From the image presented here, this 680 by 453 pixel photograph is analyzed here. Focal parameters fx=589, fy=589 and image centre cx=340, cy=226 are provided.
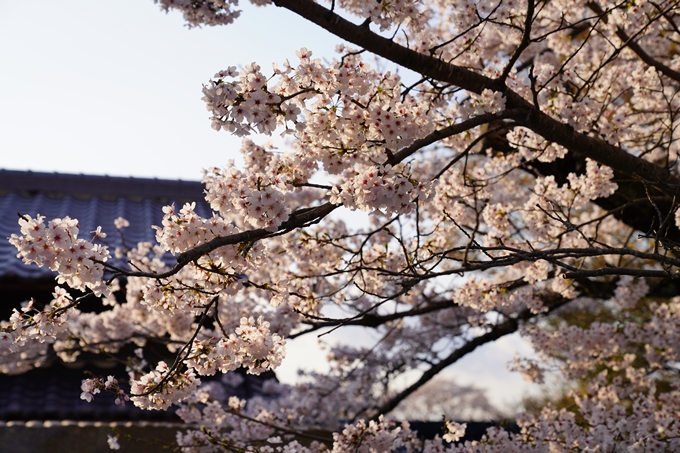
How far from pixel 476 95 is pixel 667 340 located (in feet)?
13.1

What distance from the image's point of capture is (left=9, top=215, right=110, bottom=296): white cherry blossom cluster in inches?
107

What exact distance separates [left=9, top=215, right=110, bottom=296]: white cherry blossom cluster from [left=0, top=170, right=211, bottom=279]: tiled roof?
4.70 meters

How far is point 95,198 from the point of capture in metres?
8.89

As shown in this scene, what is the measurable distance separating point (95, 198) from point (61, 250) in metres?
6.59

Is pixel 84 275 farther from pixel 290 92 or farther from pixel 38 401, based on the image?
pixel 38 401

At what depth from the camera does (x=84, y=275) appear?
112 inches

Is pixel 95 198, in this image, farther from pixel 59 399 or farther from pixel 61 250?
pixel 61 250

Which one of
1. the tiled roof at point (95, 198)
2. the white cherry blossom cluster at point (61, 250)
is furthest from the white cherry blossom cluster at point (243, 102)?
the tiled roof at point (95, 198)

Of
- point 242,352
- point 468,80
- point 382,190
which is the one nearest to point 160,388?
point 242,352

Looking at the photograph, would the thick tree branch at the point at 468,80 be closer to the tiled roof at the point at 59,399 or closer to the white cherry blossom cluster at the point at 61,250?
the white cherry blossom cluster at the point at 61,250

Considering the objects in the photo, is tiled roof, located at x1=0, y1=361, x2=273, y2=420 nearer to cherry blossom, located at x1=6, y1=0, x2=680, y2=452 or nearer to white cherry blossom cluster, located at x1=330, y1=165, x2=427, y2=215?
cherry blossom, located at x1=6, y1=0, x2=680, y2=452

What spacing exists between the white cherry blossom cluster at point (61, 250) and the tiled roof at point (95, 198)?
15.4ft

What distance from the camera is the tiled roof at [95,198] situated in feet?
25.8

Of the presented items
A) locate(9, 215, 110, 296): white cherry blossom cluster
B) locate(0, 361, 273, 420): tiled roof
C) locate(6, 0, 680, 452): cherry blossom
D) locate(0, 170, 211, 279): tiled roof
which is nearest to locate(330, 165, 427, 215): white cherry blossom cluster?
locate(6, 0, 680, 452): cherry blossom
